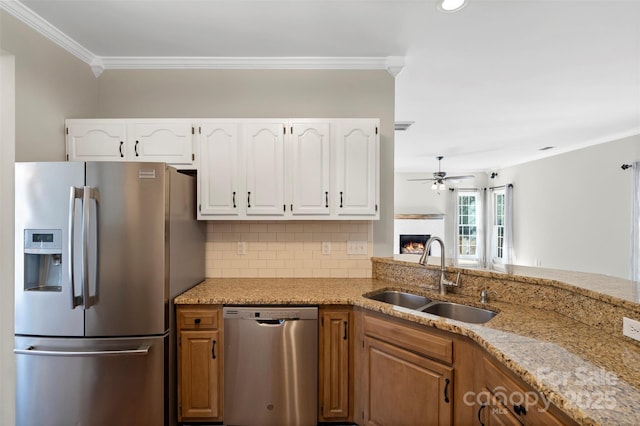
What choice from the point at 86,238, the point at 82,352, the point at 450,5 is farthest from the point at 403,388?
the point at 450,5

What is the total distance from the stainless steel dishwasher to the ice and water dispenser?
106cm

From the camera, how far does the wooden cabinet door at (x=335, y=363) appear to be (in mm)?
1961

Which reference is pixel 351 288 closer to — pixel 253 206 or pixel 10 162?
pixel 253 206

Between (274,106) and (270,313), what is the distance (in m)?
1.74

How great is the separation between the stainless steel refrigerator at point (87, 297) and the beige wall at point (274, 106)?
2.74ft

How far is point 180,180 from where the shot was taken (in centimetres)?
207

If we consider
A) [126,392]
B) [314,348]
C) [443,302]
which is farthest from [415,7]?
[126,392]

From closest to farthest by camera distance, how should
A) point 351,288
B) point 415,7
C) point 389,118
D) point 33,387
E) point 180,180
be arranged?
point 33,387 < point 415,7 < point 180,180 < point 351,288 < point 389,118

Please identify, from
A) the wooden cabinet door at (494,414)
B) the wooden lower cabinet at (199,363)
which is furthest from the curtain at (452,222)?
the wooden lower cabinet at (199,363)

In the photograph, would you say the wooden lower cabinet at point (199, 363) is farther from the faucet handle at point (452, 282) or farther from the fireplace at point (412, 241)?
the fireplace at point (412, 241)

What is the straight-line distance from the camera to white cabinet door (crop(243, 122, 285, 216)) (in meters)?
2.28

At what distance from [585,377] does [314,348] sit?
1.39 metres

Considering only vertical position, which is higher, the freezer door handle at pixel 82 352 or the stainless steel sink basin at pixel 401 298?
the stainless steel sink basin at pixel 401 298

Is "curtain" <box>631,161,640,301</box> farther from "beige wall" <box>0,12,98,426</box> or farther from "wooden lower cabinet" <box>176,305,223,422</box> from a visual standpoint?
"beige wall" <box>0,12,98,426</box>
